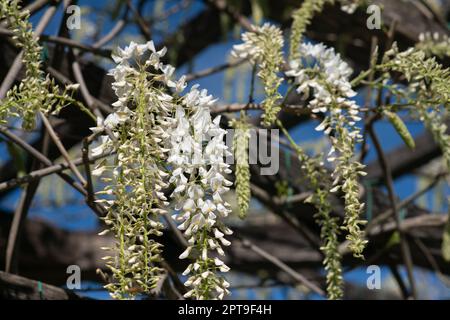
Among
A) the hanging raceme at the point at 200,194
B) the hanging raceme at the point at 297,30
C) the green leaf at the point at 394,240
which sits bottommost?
the hanging raceme at the point at 200,194

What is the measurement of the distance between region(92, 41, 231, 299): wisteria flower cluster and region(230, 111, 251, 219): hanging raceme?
0.08m

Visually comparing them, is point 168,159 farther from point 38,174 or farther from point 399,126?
point 399,126

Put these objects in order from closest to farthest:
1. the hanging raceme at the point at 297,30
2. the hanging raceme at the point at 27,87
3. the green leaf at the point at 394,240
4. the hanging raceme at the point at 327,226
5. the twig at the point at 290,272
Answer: the hanging raceme at the point at 27,87 → the hanging raceme at the point at 327,226 → the hanging raceme at the point at 297,30 → the twig at the point at 290,272 → the green leaf at the point at 394,240

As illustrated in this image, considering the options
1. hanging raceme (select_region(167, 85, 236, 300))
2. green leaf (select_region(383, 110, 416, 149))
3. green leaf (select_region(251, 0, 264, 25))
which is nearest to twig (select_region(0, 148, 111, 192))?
hanging raceme (select_region(167, 85, 236, 300))

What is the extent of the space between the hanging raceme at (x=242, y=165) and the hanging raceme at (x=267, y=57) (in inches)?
1.9

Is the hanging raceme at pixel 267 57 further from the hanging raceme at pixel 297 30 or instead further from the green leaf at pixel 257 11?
the green leaf at pixel 257 11

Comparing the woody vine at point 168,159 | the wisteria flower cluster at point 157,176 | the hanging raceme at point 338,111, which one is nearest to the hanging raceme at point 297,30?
the hanging raceme at point 338,111

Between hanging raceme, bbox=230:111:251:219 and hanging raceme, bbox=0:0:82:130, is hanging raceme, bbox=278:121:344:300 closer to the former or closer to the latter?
hanging raceme, bbox=230:111:251:219

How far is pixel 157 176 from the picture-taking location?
0.94 m

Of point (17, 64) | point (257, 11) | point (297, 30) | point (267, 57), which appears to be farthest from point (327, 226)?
point (257, 11)

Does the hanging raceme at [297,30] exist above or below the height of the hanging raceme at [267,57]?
above

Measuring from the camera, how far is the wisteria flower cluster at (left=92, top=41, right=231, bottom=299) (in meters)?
0.90

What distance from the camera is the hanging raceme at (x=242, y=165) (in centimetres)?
104

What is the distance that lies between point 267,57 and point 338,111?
150 mm
